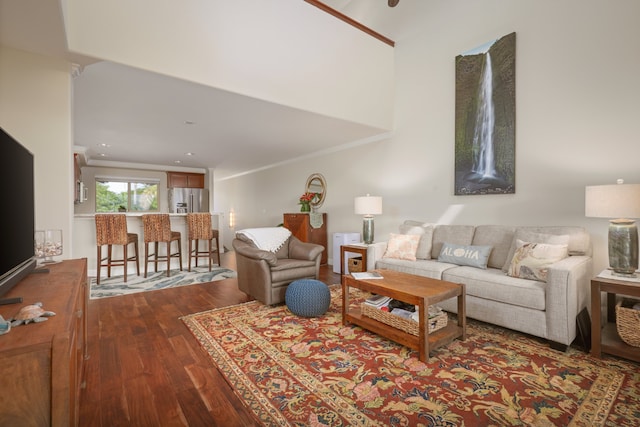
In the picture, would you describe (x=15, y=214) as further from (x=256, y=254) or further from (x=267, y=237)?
(x=267, y=237)

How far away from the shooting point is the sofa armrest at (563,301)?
221 centimetres

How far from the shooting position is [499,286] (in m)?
2.56

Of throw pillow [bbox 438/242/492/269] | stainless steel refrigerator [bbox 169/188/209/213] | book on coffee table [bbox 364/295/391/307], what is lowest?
book on coffee table [bbox 364/295/391/307]

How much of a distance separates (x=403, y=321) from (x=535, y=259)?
1.33 meters

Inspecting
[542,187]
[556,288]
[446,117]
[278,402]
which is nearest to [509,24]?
[446,117]

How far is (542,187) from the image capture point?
319 cm

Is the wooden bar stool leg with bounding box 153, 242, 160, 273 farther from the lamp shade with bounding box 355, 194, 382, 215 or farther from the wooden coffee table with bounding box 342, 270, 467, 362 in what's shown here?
the wooden coffee table with bounding box 342, 270, 467, 362

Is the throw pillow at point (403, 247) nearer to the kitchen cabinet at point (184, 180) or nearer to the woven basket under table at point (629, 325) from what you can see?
the woven basket under table at point (629, 325)

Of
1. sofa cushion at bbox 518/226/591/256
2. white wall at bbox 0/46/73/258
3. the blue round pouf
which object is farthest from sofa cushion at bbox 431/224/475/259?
white wall at bbox 0/46/73/258

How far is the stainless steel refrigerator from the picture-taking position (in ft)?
27.8

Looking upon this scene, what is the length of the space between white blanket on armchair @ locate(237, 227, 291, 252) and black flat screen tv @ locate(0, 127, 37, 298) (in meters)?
2.07

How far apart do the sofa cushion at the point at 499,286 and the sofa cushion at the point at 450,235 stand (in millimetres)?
553

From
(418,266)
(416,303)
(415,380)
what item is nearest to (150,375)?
(415,380)

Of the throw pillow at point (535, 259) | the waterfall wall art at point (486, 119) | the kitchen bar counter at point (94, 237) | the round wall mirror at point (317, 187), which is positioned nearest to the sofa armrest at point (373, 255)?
the waterfall wall art at point (486, 119)
